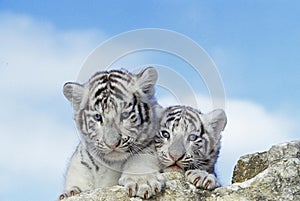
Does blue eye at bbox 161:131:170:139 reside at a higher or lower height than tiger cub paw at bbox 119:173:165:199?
higher

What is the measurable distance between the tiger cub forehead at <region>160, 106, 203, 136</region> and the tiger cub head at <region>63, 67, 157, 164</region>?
145 mm

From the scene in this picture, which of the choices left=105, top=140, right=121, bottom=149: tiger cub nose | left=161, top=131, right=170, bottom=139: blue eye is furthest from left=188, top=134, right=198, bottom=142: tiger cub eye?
left=105, top=140, right=121, bottom=149: tiger cub nose

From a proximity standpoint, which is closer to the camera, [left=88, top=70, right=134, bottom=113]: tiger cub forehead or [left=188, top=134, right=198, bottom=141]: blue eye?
[left=88, top=70, right=134, bottom=113]: tiger cub forehead

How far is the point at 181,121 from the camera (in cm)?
516

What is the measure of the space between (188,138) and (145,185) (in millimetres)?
1215

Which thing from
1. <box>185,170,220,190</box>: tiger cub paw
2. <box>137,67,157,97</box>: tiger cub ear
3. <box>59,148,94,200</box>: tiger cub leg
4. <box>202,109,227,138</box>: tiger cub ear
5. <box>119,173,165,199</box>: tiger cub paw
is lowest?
<box>119,173,165,199</box>: tiger cub paw

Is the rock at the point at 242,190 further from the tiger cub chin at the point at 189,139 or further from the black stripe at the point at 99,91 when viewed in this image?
the black stripe at the point at 99,91

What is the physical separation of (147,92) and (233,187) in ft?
4.90

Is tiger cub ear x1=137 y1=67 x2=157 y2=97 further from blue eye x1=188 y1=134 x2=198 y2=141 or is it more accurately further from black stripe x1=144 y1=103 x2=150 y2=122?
blue eye x1=188 y1=134 x2=198 y2=141

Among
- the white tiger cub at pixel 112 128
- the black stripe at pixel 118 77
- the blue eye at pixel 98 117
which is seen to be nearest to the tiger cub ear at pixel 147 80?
the white tiger cub at pixel 112 128

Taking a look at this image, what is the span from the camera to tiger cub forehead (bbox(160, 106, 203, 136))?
5.11m

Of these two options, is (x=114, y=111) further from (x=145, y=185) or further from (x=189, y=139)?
(x=145, y=185)

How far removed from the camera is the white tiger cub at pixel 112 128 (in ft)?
15.6

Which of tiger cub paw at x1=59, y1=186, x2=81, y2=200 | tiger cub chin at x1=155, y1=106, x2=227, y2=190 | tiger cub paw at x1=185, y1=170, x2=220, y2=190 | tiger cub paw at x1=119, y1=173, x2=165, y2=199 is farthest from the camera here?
tiger cub paw at x1=59, y1=186, x2=81, y2=200
